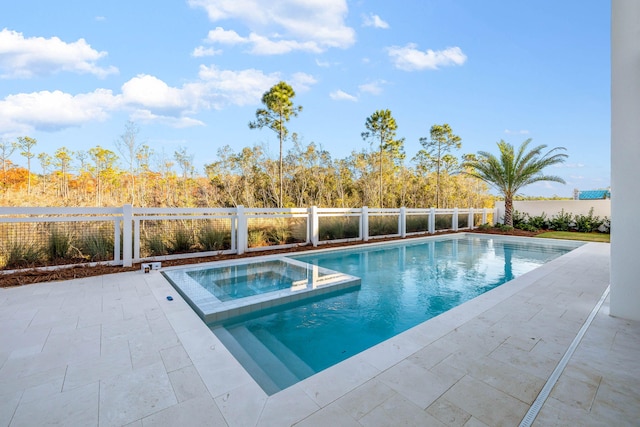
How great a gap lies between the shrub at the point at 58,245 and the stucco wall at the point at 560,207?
19.7 metres

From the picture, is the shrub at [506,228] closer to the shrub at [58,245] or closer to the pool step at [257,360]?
the pool step at [257,360]

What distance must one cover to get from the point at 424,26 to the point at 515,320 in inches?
419

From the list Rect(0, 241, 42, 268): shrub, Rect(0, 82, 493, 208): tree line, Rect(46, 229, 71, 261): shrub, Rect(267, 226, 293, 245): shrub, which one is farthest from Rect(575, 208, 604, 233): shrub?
Rect(0, 241, 42, 268): shrub

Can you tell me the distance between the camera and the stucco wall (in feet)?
47.4

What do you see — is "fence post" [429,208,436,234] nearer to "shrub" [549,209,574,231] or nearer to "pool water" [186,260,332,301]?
"shrub" [549,209,574,231]

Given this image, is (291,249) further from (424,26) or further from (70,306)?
(424,26)

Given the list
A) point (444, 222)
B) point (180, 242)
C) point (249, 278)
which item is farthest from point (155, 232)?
point (444, 222)

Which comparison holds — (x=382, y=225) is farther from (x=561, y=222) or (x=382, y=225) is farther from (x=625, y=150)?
(x=561, y=222)

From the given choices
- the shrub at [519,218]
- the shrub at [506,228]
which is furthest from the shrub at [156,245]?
the shrub at [519,218]

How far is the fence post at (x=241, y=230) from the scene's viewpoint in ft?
24.1

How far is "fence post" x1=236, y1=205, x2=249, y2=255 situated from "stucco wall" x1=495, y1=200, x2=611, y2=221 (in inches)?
634

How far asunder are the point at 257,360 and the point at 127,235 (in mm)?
4679

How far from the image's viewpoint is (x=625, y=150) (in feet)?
10.2

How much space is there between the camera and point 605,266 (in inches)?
241
